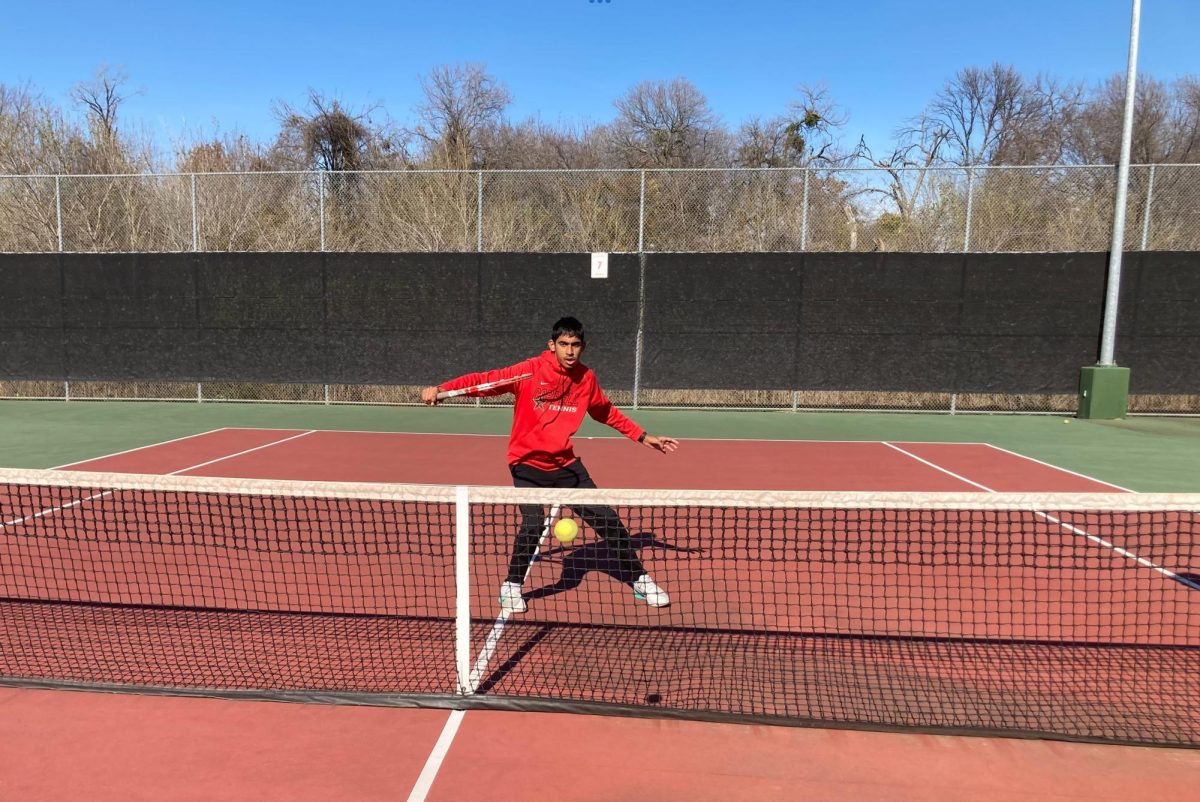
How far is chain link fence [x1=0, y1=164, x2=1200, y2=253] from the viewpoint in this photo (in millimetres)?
13195

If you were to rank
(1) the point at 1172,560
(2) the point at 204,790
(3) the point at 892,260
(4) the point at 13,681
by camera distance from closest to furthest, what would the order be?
1. (2) the point at 204,790
2. (4) the point at 13,681
3. (1) the point at 1172,560
4. (3) the point at 892,260

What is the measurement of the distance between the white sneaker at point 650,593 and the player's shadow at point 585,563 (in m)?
0.06

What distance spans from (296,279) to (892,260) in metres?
10.6

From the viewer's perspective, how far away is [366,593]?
15.5 feet

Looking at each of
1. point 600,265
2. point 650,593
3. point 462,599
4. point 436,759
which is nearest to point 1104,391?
point 600,265

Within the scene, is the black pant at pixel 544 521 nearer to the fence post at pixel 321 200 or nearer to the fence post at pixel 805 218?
the fence post at pixel 805 218

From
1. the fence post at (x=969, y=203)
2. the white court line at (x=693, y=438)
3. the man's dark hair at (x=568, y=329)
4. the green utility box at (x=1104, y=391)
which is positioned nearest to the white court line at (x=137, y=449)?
the white court line at (x=693, y=438)

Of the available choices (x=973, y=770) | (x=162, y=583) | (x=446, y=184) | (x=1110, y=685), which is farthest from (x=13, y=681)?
(x=446, y=184)

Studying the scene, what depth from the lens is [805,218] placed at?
494 inches

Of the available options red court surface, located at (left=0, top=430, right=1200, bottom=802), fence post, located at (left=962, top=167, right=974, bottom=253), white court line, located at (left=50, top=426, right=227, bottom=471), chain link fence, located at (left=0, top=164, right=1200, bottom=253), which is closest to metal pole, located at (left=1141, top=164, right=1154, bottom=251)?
chain link fence, located at (left=0, top=164, right=1200, bottom=253)

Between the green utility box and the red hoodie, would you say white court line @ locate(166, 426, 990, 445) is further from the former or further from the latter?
the red hoodie

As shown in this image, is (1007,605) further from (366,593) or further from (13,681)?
(13,681)

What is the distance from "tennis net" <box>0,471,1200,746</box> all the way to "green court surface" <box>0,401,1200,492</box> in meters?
4.00

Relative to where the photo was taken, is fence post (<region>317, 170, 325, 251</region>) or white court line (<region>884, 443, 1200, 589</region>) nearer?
white court line (<region>884, 443, 1200, 589</region>)
